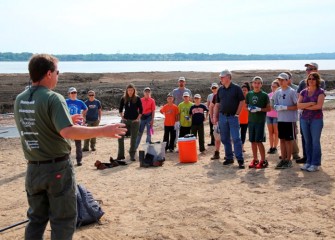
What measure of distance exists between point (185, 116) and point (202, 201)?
196 inches

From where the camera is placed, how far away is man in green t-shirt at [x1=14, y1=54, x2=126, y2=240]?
3.73 metres

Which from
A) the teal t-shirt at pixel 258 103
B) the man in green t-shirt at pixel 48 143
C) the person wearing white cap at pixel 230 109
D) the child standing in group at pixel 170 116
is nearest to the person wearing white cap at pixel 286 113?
the teal t-shirt at pixel 258 103

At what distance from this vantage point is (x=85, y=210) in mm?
6086

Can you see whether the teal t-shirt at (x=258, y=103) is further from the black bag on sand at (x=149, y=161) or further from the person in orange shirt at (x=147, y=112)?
the person in orange shirt at (x=147, y=112)

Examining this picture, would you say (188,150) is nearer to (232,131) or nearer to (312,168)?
(232,131)

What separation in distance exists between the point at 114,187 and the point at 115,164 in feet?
7.25

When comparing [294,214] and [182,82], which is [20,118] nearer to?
[294,214]

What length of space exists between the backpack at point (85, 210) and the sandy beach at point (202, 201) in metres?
0.10

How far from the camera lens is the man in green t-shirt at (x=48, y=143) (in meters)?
3.73

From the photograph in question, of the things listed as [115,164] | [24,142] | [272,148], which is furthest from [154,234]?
[272,148]

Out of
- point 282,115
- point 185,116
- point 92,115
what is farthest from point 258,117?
point 92,115

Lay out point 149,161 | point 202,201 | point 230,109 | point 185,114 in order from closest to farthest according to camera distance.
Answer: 1. point 202,201
2. point 230,109
3. point 149,161
4. point 185,114

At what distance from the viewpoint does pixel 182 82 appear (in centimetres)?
1298

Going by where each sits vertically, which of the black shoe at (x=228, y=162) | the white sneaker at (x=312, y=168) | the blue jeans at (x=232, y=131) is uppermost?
the blue jeans at (x=232, y=131)
